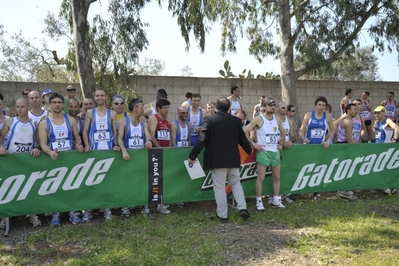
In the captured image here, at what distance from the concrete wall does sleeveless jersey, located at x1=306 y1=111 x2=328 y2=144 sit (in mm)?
6485

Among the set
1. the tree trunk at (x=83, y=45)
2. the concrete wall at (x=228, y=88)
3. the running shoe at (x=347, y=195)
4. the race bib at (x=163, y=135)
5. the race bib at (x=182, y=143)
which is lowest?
the running shoe at (x=347, y=195)

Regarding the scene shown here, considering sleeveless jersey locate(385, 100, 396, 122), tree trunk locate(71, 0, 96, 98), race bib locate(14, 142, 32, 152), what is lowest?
race bib locate(14, 142, 32, 152)

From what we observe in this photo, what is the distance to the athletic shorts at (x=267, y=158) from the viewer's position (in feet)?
22.3

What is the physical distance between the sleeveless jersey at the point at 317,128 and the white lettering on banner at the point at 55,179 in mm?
3931

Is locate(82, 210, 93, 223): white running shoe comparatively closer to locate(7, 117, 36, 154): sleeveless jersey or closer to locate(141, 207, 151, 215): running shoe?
locate(141, 207, 151, 215): running shoe

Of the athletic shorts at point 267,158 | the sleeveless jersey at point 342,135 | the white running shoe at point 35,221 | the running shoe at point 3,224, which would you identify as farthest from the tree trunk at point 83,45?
the sleeveless jersey at point 342,135

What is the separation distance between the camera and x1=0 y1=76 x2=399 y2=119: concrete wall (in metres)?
12.3

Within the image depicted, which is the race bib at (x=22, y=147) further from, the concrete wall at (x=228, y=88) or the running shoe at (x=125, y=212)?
the concrete wall at (x=228, y=88)

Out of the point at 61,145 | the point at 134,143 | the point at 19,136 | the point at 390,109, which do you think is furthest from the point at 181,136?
the point at 390,109

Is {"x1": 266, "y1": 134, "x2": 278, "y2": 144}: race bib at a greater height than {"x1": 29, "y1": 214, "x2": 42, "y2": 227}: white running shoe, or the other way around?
{"x1": 266, "y1": 134, "x2": 278, "y2": 144}: race bib

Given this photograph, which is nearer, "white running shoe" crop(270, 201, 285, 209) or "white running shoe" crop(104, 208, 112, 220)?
"white running shoe" crop(104, 208, 112, 220)

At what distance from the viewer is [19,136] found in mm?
5867

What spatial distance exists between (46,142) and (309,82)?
11642mm

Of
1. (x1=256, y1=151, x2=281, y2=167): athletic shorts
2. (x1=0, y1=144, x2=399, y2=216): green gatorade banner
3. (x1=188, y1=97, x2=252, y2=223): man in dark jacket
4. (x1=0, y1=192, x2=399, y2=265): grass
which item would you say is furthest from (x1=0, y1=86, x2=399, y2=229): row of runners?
(x1=188, y1=97, x2=252, y2=223): man in dark jacket
